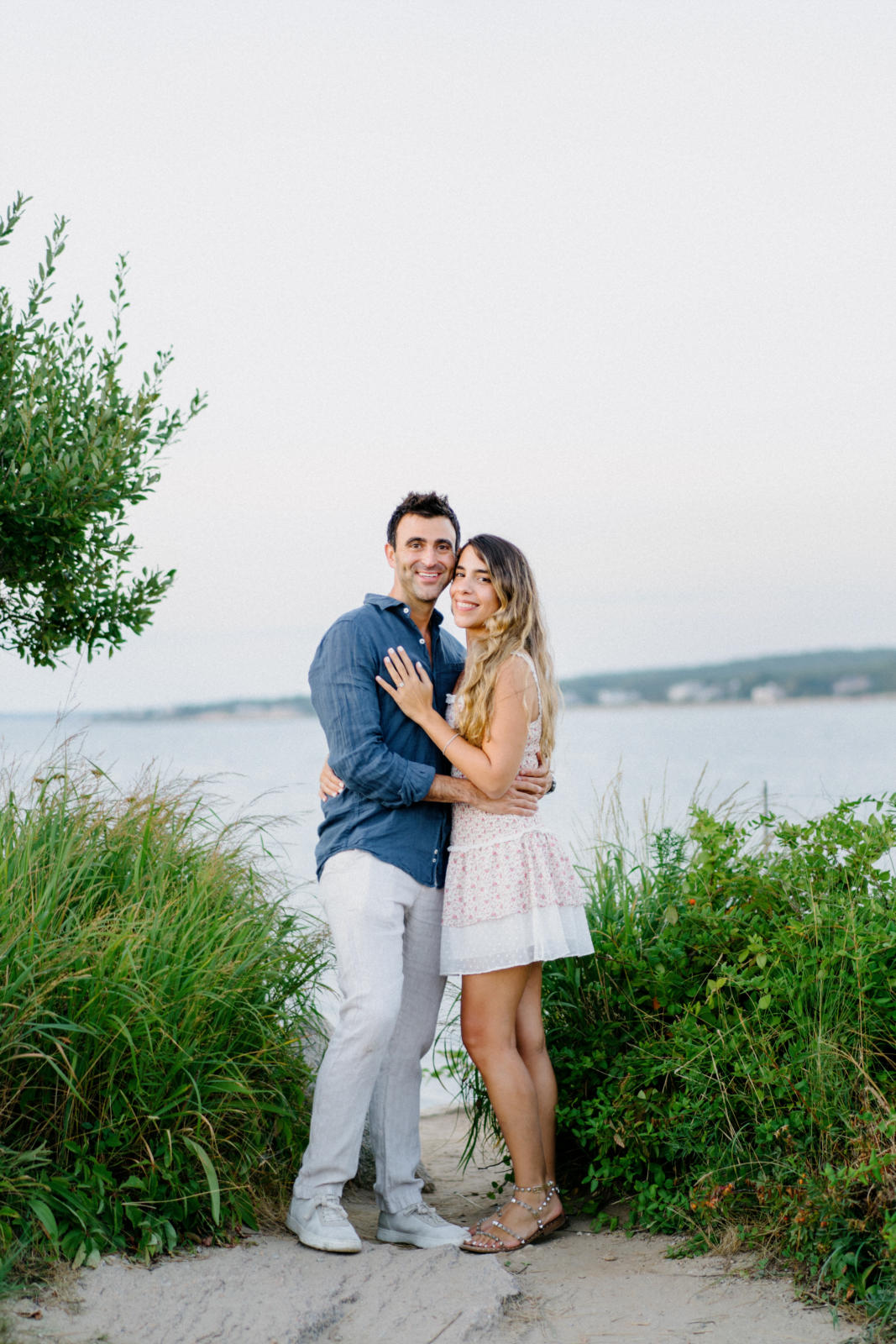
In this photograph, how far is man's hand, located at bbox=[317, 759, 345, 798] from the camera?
4340mm

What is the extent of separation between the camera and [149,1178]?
140 inches

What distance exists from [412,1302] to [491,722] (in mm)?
1946

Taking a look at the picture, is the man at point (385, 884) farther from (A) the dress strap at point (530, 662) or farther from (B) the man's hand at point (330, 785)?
(A) the dress strap at point (530, 662)

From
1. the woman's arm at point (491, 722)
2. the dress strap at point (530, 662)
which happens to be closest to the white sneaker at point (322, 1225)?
the woman's arm at point (491, 722)

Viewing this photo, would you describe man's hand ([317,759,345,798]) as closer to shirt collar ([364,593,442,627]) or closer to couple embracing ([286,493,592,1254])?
couple embracing ([286,493,592,1254])

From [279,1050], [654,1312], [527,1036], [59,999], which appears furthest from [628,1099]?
[59,999]

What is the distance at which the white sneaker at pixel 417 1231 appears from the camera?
13.5 ft

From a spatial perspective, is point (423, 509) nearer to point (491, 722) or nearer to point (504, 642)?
point (504, 642)

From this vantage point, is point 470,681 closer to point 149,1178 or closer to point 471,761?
point 471,761

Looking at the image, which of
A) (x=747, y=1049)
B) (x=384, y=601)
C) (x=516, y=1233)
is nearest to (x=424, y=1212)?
(x=516, y=1233)

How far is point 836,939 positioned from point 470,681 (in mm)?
1618

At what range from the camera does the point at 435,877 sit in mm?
4332

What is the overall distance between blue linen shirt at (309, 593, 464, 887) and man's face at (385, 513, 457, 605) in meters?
0.11

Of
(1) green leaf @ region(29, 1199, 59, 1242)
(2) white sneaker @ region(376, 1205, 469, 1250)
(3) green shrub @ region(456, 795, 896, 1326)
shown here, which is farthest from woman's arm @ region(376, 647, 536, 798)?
(1) green leaf @ region(29, 1199, 59, 1242)
